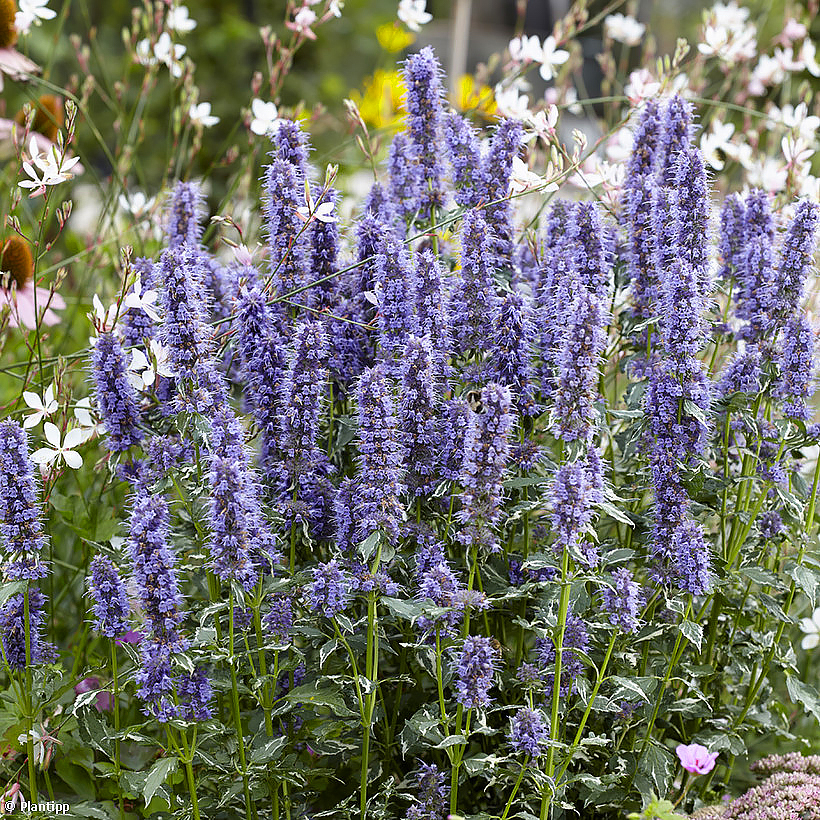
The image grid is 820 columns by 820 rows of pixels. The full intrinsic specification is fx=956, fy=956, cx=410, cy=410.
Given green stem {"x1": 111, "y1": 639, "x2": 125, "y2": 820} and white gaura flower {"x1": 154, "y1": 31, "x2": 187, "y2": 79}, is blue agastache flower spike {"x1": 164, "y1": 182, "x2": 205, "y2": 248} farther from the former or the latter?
green stem {"x1": 111, "y1": 639, "x2": 125, "y2": 820}

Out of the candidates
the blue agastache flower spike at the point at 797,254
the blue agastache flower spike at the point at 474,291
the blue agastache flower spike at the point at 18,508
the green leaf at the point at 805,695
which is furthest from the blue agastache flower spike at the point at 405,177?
the green leaf at the point at 805,695

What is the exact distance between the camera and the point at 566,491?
1.80 meters

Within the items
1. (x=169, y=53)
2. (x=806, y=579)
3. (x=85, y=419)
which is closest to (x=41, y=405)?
(x=85, y=419)

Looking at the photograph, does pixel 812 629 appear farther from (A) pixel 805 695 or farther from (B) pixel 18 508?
(B) pixel 18 508

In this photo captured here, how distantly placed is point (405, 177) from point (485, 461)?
0.96 metres

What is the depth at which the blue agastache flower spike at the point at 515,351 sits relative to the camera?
6.81 feet

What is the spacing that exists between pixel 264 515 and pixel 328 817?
0.73 m

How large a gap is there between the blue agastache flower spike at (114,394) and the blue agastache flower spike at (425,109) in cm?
89

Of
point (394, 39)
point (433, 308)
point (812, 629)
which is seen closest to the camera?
point (433, 308)

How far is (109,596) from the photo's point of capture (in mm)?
1933

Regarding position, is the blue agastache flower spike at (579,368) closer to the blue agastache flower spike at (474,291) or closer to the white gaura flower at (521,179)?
the blue agastache flower spike at (474,291)

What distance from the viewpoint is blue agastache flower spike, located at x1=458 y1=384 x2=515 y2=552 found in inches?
71.9

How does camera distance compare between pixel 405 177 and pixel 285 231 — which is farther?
pixel 405 177

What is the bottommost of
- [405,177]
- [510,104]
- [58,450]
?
[58,450]
